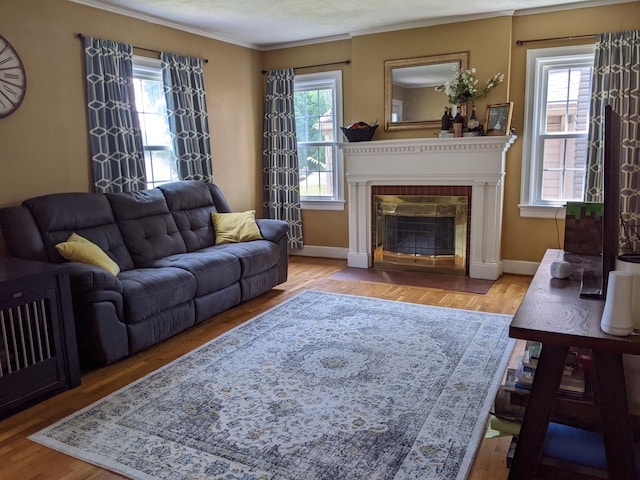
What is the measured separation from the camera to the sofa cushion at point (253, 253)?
4020mm

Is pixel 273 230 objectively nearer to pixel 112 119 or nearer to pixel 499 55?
pixel 112 119

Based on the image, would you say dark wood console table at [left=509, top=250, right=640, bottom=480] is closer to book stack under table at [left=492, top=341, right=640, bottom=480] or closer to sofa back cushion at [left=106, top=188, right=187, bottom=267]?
book stack under table at [left=492, top=341, right=640, bottom=480]

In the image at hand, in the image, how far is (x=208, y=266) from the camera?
3.67 m

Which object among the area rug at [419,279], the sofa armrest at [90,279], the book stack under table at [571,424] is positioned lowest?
the area rug at [419,279]

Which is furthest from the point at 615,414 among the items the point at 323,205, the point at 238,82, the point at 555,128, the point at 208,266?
the point at 238,82

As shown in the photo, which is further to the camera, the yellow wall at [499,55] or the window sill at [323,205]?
the window sill at [323,205]

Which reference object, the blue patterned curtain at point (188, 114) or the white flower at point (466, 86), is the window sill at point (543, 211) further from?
the blue patterned curtain at point (188, 114)

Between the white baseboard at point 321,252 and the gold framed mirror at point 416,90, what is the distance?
156 cm

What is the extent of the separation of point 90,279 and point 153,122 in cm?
222

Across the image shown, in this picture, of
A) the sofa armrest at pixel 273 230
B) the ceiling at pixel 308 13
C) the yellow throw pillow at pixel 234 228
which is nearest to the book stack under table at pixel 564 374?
the sofa armrest at pixel 273 230

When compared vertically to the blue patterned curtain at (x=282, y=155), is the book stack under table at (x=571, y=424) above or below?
below

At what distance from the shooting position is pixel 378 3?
4.15 m

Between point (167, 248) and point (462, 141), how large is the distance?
2.88 metres

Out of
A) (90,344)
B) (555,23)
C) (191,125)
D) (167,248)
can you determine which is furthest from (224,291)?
(555,23)
